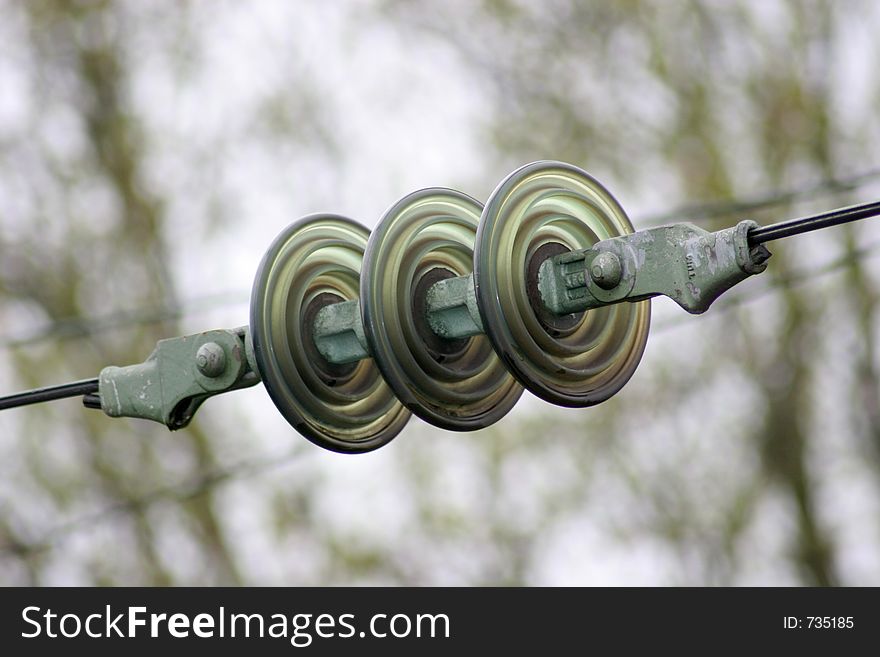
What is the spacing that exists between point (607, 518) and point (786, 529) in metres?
1.81

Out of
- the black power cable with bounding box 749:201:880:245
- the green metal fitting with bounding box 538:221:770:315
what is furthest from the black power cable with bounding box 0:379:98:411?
the black power cable with bounding box 749:201:880:245

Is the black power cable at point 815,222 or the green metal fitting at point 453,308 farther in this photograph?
the green metal fitting at point 453,308

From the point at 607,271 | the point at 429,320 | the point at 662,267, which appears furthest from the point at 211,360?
the point at 662,267

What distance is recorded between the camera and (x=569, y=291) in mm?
2826

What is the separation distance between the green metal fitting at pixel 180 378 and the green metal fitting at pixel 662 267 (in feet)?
2.39

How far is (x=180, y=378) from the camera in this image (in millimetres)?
3160

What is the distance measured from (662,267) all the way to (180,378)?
1140 mm

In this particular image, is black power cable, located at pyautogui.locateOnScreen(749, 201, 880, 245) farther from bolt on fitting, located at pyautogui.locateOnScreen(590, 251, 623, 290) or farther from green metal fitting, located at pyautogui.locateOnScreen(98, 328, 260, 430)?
green metal fitting, located at pyautogui.locateOnScreen(98, 328, 260, 430)

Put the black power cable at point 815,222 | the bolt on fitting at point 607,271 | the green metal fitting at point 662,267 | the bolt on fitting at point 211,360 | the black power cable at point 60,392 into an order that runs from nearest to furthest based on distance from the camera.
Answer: the black power cable at point 815,222 < the green metal fitting at point 662,267 < the bolt on fitting at point 607,271 < the bolt on fitting at point 211,360 < the black power cable at point 60,392

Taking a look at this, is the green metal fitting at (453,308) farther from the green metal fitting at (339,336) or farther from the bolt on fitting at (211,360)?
the bolt on fitting at (211,360)

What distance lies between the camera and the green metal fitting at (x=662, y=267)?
2.61 m

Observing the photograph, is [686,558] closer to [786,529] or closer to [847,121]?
[786,529]

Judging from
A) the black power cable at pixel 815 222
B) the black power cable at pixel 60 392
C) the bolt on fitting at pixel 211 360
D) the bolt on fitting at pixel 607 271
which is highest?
the black power cable at pixel 60 392

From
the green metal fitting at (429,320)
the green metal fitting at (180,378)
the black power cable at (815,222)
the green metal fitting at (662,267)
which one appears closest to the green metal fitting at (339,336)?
the green metal fitting at (429,320)
